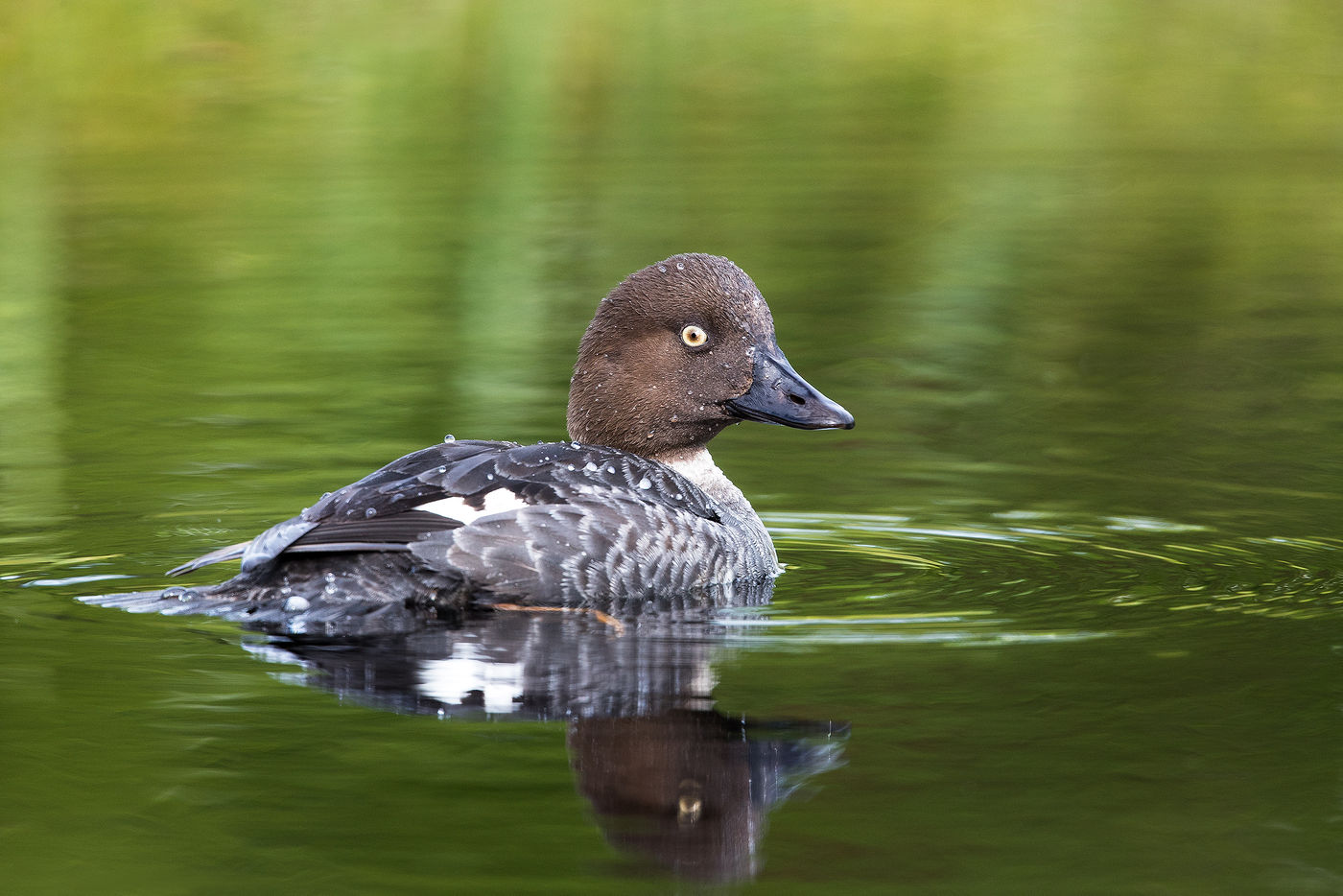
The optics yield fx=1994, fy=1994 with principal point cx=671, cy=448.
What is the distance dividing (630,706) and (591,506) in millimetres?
1352

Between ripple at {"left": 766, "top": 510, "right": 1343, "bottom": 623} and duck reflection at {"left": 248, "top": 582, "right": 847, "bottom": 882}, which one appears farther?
ripple at {"left": 766, "top": 510, "right": 1343, "bottom": 623}

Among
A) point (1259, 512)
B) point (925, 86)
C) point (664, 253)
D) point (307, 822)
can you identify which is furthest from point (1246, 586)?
point (925, 86)

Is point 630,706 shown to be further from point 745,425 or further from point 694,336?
point 745,425

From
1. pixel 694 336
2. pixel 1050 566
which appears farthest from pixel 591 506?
pixel 1050 566

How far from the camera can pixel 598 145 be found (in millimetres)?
20094

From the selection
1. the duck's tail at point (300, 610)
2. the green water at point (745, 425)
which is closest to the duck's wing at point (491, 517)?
the duck's tail at point (300, 610)

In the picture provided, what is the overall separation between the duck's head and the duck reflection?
39.6 inches

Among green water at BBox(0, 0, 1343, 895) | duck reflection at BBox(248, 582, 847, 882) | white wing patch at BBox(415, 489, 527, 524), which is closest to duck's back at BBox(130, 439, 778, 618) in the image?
white wing patch at BBox(415, 489, 527, 524)

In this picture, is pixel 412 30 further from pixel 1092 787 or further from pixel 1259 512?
pixel 1092 787

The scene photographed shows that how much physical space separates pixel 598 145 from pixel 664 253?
6288 millimetres

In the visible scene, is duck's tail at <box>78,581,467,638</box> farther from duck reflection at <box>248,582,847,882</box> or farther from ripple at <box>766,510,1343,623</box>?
ripple at <box>766,510,1343,623</box>

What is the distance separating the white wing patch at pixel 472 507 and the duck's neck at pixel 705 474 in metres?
1.17

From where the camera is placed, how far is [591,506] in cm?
675

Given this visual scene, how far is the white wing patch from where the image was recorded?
653 centimetres
